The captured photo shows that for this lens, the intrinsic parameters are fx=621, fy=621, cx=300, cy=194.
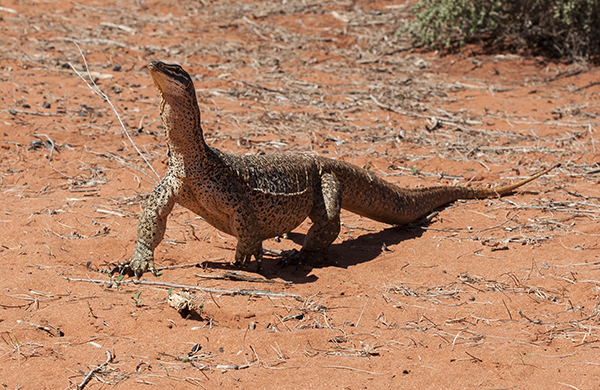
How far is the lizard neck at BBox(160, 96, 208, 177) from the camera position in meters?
5.42

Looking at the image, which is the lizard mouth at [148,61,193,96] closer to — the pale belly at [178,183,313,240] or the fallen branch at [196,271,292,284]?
the pale belly at [178,183,313,240]

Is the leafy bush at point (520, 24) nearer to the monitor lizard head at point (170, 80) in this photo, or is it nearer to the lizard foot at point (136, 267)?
the monitor lizard head at point (170, 80)

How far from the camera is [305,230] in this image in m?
8.15

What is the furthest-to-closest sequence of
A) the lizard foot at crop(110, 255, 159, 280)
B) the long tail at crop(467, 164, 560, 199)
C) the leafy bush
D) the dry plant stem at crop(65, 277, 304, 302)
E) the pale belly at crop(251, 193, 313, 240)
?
the leafy bush
the long tail at crop(467, 164, 560, 199)
the pale belly at crop(251, 193, 313, 240)
the lizard foot at crop(110, 255, 159, 280)
the dry plant stem at crop(65, 277, 304, 302)

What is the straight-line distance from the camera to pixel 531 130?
36.8 ft

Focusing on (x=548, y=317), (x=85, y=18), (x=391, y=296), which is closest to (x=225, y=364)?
(x=391, y=296)

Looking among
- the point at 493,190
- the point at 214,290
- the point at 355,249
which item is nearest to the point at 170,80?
the point at 214,290

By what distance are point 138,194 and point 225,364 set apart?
450cm

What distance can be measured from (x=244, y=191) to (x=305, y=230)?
7.36ft

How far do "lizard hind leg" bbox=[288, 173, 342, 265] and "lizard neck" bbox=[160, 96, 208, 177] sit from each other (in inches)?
63.4

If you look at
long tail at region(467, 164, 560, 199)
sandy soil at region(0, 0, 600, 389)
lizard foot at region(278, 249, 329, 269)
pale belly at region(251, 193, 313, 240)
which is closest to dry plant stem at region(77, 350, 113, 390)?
sandy soil at region(0, 0, 600, 389)

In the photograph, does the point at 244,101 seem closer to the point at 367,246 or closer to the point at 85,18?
the point at 367,246

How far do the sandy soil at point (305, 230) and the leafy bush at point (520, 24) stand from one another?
0.66 metres

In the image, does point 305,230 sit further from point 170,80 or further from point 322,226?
point 170,80
